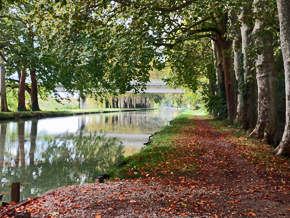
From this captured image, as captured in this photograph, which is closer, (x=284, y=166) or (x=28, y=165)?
(x=284, y=166)

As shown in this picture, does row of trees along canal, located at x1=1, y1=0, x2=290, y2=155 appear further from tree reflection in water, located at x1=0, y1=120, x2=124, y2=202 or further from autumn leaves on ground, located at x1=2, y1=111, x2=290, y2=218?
tree reflection in water, located at x1=0, y1=120, x2=124, y2=202

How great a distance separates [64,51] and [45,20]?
2.32 metres

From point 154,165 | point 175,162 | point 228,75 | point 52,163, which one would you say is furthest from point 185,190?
point 228,75

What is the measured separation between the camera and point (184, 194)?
507 centimetres

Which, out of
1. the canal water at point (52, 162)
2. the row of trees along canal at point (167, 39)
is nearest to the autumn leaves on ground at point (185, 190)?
the canal water at point (52, 162)

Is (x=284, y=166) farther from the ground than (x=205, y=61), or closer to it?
closer to it

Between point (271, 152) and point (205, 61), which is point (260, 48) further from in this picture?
point (205, 61)

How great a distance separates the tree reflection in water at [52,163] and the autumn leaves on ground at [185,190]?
4.17 ft

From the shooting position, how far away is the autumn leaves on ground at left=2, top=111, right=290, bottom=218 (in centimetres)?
406

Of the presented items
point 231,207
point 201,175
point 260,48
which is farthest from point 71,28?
point 231,207

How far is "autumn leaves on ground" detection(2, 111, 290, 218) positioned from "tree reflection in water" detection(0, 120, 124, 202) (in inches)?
50.0

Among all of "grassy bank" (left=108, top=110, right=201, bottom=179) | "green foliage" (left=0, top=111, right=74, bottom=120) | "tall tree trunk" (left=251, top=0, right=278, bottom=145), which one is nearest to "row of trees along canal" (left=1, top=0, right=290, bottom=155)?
"tall tree trunk" (left=251, top=0, right=278, bottom=145)

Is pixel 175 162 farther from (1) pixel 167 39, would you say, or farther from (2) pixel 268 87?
(1) pixel 167 39

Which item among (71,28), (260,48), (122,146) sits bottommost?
(122,146)
